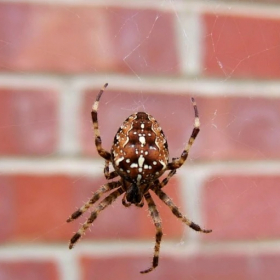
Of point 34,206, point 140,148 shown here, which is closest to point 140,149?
point 140,148

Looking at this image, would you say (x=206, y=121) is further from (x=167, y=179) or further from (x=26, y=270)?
(x=26, y=270)

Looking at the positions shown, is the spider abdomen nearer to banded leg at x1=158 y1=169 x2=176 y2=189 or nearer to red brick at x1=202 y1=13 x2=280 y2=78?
banded leg at x1=158 y1=169 x2=176 y2=189

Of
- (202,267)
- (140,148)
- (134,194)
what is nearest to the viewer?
(140,148)

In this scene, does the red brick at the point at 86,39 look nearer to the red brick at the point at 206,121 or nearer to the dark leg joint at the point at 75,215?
the red brick at the point at 206,121

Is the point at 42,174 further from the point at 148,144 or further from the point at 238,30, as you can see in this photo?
the point at 238,30

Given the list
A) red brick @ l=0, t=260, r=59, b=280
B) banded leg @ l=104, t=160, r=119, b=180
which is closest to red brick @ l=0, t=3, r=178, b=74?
banded leg @ l=104, t=160, r=119, b=180

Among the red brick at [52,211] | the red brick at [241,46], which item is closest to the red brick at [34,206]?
the red brick at [52,211]
